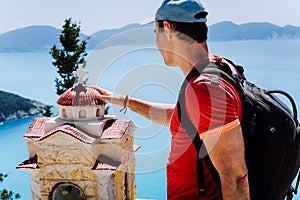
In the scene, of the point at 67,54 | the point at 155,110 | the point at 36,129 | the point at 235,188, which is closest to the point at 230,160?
the point at 235,188

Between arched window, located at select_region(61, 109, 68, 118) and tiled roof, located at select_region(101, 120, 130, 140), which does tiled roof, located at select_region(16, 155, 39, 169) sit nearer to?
arched window, located at select_region(61, 109, 68, 118)

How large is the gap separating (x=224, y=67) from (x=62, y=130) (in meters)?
3.08

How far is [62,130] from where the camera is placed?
4.13m

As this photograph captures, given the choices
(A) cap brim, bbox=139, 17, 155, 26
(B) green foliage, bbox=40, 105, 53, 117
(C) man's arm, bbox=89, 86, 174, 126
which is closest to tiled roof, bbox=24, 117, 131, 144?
(C) man's arm, bbox=89, 86, 174, 126

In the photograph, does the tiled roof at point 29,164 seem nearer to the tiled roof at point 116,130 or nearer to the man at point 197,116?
the tiled roof at point 116,130

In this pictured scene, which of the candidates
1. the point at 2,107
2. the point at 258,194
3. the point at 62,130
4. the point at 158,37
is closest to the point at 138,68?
the point at 158,37

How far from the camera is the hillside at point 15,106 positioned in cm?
1495

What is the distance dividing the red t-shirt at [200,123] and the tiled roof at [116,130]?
9.46ft

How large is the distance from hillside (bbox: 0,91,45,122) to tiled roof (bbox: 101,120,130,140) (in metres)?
11.1

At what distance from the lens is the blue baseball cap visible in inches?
51.2

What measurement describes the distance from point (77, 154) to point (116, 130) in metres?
0.50

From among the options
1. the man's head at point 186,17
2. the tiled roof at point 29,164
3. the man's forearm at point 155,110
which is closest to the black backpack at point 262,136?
the man's head at point 186,17

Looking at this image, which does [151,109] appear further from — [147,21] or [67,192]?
[67,192]

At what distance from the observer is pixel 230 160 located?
1184mm
